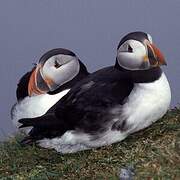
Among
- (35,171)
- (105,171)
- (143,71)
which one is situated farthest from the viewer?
(143,71)

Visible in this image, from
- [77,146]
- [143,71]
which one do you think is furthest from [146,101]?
[77,146]

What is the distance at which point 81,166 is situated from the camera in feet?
14.2

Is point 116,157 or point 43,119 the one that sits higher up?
point 43,119

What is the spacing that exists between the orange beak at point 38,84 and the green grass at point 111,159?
49 cm

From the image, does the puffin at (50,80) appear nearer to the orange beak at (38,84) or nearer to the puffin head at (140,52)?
the orange beak at (38,84)

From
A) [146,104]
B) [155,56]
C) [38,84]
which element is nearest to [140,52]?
[155,56]

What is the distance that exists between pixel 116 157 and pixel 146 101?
0.50m

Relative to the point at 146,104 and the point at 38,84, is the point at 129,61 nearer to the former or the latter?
the point at 146,104

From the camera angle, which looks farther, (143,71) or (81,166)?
(143,71)

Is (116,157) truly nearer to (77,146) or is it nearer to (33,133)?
(77,146)

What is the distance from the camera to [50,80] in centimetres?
519

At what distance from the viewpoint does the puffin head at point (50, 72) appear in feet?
16.9

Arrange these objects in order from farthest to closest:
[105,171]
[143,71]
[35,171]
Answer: [143,71]
[35,171]
[105,171]

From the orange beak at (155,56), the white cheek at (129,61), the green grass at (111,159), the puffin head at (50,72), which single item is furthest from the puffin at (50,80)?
the orange beak at (155,56)
